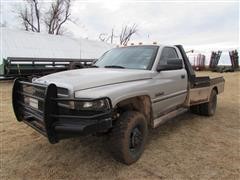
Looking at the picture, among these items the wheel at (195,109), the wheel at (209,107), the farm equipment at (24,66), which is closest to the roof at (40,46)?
the farm equipment at (24,66)

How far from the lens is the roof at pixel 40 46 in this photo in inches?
576

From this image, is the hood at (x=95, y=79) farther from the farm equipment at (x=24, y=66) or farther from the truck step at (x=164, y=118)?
the farm equipment at (x=24, y=66)

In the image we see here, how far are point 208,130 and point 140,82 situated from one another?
2.36 m

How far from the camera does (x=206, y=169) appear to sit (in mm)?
3371

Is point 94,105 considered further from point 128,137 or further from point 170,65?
point 170,65

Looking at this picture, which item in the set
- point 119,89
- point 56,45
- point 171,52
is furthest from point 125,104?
point 56,45

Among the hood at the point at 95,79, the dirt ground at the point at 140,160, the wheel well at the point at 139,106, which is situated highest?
the hood at the point at 95,79

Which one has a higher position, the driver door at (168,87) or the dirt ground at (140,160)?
the driver door at (168,87)

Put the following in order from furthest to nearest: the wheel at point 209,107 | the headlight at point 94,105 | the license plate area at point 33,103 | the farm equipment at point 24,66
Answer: the farm equipment at point 24,66
the wheel at point 209,107
the license plate area at point 33,103
the headlight at point 94,105

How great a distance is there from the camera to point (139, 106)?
3828 millimetres

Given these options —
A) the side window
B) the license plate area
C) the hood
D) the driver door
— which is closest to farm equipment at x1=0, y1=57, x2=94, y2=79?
the side window

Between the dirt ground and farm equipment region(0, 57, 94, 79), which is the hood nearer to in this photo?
the dirt ground

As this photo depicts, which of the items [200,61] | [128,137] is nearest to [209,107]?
[128,137]

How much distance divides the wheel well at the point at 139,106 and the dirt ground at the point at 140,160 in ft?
2.15
